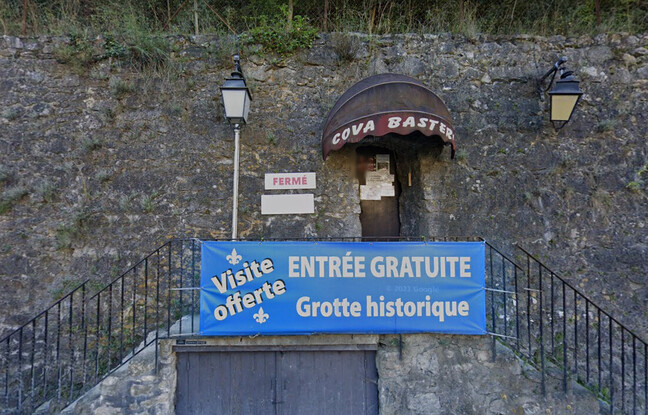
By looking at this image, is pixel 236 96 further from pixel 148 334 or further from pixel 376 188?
pixel 148 334

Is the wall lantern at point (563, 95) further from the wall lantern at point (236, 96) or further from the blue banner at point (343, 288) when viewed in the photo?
the wall lantern at point (236, 96)

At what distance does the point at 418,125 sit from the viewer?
443 centimetres

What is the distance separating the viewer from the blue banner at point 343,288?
159 inches

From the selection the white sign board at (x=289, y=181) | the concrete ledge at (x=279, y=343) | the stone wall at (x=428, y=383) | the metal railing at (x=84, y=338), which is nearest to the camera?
the stone wall at (x=428, y=383)

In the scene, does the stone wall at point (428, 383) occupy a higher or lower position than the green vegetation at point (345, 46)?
lower

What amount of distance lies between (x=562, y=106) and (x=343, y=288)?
384 cm

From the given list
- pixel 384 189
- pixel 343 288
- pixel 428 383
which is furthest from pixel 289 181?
pixel 428 383

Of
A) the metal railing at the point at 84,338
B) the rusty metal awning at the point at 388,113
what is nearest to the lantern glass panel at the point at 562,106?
the rusty metal awning at the point at 388,113

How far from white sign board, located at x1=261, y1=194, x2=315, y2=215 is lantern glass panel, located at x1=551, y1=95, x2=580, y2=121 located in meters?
3.50

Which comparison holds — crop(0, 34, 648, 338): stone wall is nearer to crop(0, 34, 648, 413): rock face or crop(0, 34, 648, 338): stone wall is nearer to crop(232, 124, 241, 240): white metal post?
crop(0, 34, 648, 413): rock face

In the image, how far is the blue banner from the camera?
13.3 feet

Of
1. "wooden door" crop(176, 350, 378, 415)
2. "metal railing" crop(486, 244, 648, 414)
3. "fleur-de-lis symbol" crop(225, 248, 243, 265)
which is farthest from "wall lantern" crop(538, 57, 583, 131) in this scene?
"fleur-de-lis symbol" crop(225, 248, 243, 265)

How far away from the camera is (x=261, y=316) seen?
13.4ft

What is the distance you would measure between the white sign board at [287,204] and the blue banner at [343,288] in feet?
3.70
